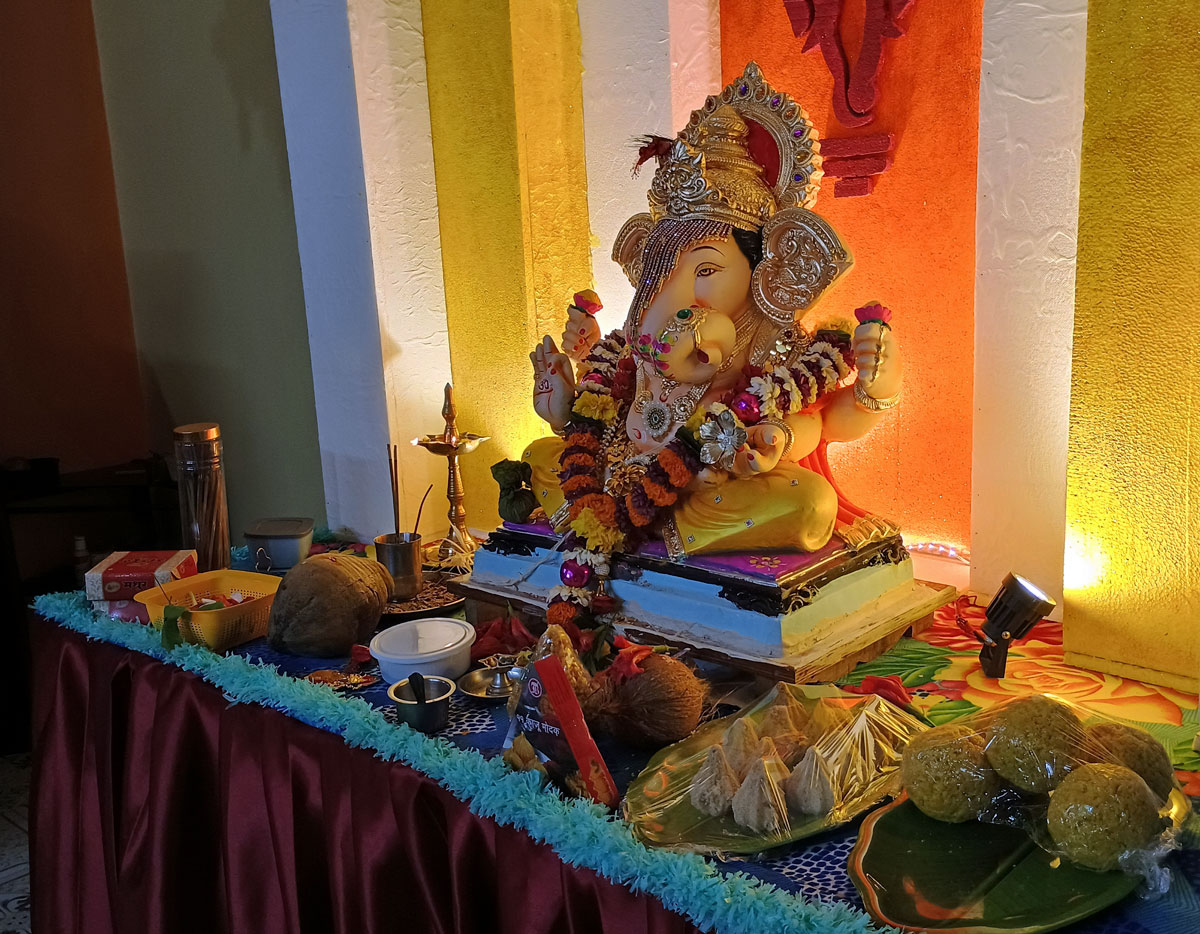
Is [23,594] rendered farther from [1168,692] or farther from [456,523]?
[1168,692]

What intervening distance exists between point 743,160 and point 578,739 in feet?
3.77

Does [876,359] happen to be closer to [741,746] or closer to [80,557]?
[741,746]

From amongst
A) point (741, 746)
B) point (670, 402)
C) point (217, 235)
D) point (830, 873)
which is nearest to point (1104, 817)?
point (830, 873)

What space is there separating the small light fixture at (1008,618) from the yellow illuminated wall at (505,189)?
143 cm

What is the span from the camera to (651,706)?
1.41m

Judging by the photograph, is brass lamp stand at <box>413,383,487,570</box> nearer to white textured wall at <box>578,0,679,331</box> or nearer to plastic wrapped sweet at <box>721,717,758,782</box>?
white textured wall at <box>578,0,679,331</box>

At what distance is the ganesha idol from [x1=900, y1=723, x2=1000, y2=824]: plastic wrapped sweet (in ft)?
1.48

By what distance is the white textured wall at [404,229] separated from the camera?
2.66 meters

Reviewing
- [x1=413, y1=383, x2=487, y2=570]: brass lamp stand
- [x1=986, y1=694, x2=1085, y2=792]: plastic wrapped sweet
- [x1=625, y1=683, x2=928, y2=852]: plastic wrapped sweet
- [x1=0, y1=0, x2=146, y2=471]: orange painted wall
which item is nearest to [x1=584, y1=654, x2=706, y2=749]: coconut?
[x1=625, y1=683, x2=928, y2=852]: plastic wrapped sweet

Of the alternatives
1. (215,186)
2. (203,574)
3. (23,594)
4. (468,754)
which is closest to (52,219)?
(215,186)

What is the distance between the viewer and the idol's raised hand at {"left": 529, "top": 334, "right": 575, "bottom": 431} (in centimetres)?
214

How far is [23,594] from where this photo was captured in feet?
11.5

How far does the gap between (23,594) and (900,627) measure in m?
3.08

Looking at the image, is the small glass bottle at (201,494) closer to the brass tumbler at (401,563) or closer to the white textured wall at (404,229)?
the brass tumbler at (401,563)
